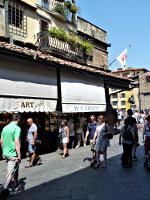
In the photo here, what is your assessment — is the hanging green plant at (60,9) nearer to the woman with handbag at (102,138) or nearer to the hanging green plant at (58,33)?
the hanging green plant at (58,33)

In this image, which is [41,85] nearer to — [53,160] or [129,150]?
[53,160]

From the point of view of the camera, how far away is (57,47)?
22.3 meters

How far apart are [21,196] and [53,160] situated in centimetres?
619

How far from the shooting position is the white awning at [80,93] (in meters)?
17.4

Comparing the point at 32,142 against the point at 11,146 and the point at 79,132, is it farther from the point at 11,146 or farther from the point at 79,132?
the point at 79,132

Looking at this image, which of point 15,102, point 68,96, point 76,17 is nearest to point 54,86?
point 68,96

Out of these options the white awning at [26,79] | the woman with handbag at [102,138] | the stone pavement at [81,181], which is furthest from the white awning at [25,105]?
the woman with handbag at [102,138]

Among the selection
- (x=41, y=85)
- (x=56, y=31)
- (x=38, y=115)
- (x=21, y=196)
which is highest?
(x=56, y=31)

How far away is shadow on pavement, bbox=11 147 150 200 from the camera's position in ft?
27.7

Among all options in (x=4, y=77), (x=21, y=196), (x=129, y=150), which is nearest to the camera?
(x=21, y=196)

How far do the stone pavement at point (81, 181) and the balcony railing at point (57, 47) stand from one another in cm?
849

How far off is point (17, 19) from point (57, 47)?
303 centimetres

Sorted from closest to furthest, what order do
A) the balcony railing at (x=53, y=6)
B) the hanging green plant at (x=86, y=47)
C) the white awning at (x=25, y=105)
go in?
1. the white awning at (x=25, y=105)
2. the balcony railing at (x=53, y=6)
3. the hanging green plant at (x=86, y=47)

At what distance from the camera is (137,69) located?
88562 mm
